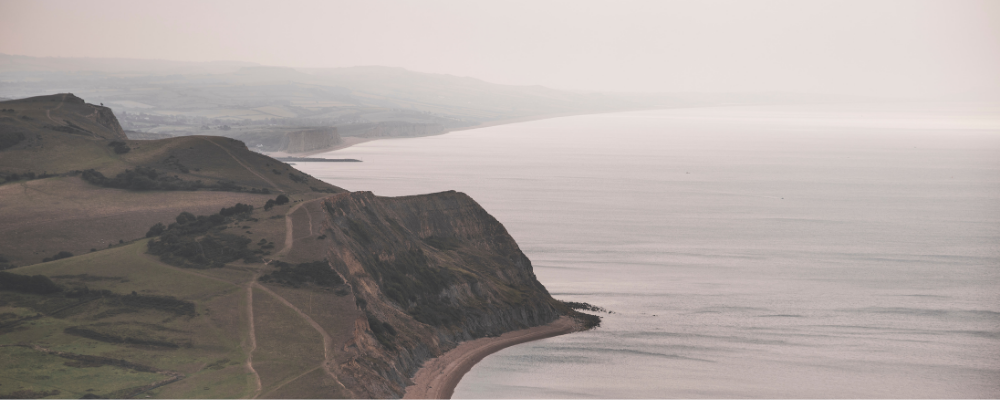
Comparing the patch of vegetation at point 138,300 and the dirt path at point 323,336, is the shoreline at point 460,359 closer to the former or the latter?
the dirt path at point 323,336

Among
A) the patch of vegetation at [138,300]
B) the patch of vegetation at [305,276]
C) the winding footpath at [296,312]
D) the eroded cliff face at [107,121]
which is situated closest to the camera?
the winding footpath at [296,312]

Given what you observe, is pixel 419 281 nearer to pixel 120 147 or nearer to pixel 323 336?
pixel 323 336

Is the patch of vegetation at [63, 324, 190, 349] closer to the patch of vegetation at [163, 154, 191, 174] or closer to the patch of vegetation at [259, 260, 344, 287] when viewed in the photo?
the patch of vegetation at [259, 260, 344, 287]

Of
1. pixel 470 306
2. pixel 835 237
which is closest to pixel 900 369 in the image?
pixel 470 306

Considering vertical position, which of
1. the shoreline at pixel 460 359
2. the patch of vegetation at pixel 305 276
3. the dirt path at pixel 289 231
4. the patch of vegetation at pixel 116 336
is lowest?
the shoreline at pixel 460 359

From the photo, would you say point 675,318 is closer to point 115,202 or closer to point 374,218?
point 374,218

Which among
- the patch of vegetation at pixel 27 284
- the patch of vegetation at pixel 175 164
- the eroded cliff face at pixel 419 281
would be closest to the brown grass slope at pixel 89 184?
the patch of vegetation at pixel 175 164
